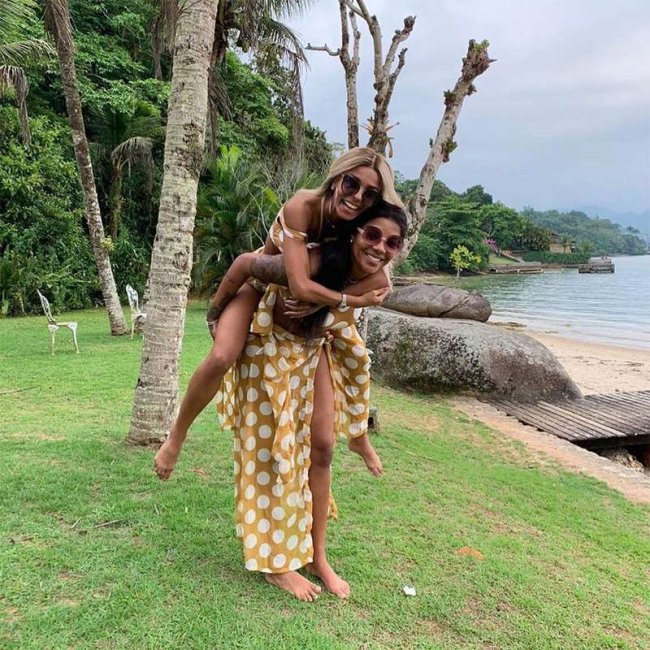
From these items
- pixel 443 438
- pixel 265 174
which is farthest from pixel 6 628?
pixel 265 174

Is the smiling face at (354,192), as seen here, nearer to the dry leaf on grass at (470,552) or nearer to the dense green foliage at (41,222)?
the dry leaf on grass at (470,552)

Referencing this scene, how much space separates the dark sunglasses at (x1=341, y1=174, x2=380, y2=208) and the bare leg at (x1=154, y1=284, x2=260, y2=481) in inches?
24.5

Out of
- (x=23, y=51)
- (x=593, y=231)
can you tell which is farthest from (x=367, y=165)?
(x=593, y=231)

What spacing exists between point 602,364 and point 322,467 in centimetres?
1422

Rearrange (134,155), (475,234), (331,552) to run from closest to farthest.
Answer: (331,552) → (134,155) → (475,234)

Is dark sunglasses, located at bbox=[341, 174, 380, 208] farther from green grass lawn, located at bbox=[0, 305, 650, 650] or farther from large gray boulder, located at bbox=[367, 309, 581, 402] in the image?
large gray boulder, located at bbox=[367, 309, 581, 402]

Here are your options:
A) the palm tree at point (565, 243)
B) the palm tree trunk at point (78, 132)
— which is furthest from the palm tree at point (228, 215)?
the palm tree at point (565, 243)

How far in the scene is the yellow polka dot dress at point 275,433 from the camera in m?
2.44

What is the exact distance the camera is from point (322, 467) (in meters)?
2.58

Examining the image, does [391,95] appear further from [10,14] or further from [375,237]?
[10,14]

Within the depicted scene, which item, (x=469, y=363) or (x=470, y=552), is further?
(x=469, y=363)

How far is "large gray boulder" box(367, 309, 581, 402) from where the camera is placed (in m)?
8.46

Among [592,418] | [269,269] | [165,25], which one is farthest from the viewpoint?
[592,418]

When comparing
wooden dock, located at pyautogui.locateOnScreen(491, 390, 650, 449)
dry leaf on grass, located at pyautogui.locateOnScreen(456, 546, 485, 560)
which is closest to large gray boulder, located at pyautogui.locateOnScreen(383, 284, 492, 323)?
wooden dock, located at pyautogui.locateOnScreen(491, 390, 650, 449)
